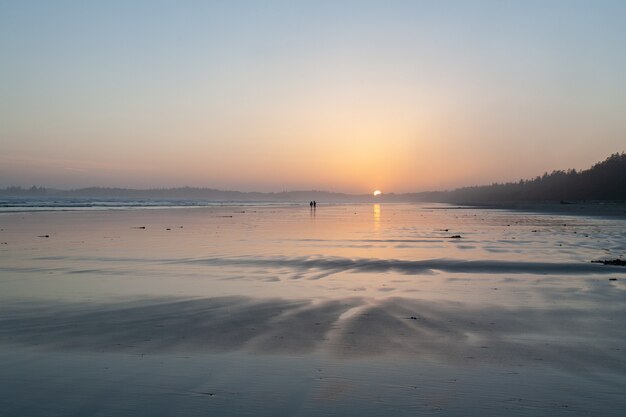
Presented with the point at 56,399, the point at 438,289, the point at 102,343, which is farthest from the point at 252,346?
the point at 438,289

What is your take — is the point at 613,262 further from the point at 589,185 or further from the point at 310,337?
the point at 589,185

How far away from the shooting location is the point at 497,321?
931 cm

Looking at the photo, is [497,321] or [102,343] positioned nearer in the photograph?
[102,343]

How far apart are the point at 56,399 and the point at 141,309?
450 centimetres

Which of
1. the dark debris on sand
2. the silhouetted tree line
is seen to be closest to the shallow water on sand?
the dark debris on sand

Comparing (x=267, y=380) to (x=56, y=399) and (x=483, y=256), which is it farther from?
(x=483, y=256)

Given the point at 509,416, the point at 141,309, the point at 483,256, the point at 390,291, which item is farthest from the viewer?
the point at 483,256

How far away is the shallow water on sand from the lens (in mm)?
5680

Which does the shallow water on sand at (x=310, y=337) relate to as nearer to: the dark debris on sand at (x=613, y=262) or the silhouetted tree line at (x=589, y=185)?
the dark debris on sand at (x=613, y=262)

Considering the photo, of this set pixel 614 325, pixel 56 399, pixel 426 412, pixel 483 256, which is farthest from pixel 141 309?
pixel 483 256

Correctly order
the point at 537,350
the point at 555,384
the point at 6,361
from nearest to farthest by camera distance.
→ the point at 555,384
the point at 6,361
the point at 537,350

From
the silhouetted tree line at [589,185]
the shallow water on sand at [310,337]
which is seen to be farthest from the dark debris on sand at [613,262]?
the silhouetted tree line at [589,185]

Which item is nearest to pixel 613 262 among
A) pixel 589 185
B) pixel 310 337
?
pixel 310 337

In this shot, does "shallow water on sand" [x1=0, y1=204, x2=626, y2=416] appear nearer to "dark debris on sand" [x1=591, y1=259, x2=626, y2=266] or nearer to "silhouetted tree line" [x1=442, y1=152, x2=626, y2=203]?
"dark debris on sand" [x1=591, y1=259, x2=626, y2=266]
